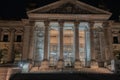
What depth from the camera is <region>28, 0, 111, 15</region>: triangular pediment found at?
56188 mm

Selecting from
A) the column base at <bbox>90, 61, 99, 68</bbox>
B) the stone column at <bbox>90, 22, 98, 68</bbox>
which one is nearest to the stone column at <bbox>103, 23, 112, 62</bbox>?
the stone column at <bbox>90, 22, 98, 68</bbox>

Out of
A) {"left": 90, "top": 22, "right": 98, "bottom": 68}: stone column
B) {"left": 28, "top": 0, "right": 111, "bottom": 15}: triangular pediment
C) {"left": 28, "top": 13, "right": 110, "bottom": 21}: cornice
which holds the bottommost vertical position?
{"left": 90, "top": 22, "right": 98, "bottom": 68}: stone column

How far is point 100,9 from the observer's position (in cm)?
5653

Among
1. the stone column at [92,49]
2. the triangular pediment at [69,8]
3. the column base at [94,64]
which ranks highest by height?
the triangular pediment at [69,8]

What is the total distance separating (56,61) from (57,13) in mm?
10213

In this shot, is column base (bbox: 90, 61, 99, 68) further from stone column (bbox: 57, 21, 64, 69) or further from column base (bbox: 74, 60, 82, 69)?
stone column (bbox: 57, 21, 64, 69)

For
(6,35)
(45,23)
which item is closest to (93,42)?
(45,23)

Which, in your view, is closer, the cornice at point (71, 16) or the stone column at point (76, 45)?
the stone column at point (76, 45)

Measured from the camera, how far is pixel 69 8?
56594 millimetres

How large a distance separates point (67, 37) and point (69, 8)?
7140 mm

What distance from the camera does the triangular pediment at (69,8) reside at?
184 feet

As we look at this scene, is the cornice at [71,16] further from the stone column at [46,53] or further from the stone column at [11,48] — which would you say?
the stone column at [11,48]

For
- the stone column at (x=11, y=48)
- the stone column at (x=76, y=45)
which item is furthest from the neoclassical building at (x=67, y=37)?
the stone column at (x=11, y=48)

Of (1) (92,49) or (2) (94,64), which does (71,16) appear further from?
(2) (94,64)
